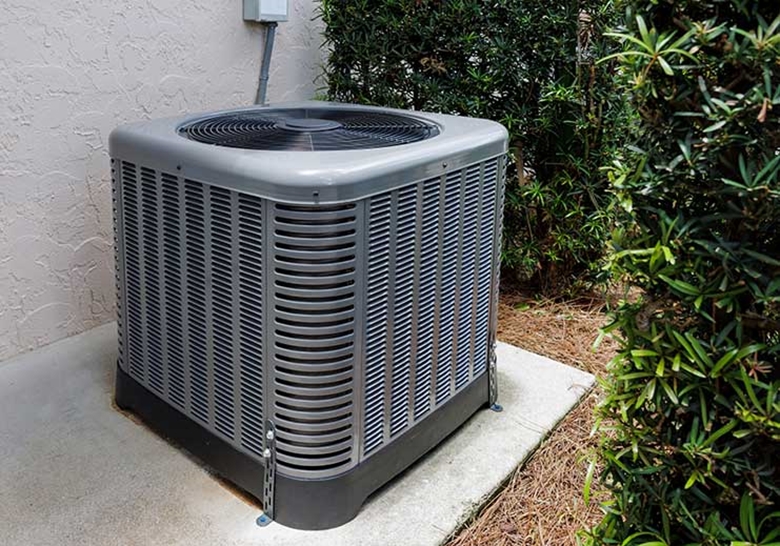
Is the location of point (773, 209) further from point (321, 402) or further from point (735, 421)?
point (321, 402)

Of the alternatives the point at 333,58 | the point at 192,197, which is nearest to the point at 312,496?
the point at 192,197

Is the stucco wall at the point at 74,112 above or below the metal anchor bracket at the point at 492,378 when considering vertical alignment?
above

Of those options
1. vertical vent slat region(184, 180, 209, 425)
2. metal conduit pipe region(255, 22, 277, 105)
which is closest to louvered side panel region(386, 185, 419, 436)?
vertical vent slat region(184, 180, 209, 425)

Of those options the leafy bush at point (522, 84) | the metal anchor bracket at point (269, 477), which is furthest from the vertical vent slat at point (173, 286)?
the leafy bush at point (522, 84)

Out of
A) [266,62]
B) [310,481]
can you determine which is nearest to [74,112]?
[266,62]

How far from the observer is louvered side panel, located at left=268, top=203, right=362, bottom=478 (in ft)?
5.06

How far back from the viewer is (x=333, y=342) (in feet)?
5.32

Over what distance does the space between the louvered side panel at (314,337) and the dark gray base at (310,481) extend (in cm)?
5

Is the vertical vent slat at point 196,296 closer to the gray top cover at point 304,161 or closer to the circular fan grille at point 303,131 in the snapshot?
the gray top cover at point 304,161

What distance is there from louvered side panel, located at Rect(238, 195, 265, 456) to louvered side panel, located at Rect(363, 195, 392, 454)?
248 mm

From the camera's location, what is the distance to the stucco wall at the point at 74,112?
2338mm

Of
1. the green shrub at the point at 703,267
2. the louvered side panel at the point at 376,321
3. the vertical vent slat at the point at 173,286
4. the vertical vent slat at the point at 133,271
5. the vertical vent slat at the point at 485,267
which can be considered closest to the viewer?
the green shrub at the point at 703,267

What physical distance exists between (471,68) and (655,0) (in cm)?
197

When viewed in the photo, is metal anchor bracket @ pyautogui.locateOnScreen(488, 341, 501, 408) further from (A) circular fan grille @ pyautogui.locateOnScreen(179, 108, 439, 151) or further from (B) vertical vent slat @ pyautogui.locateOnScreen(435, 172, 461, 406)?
(A) circular fan grille @ pyautogui.locateOnScreen(179, 108, 439, 151)
